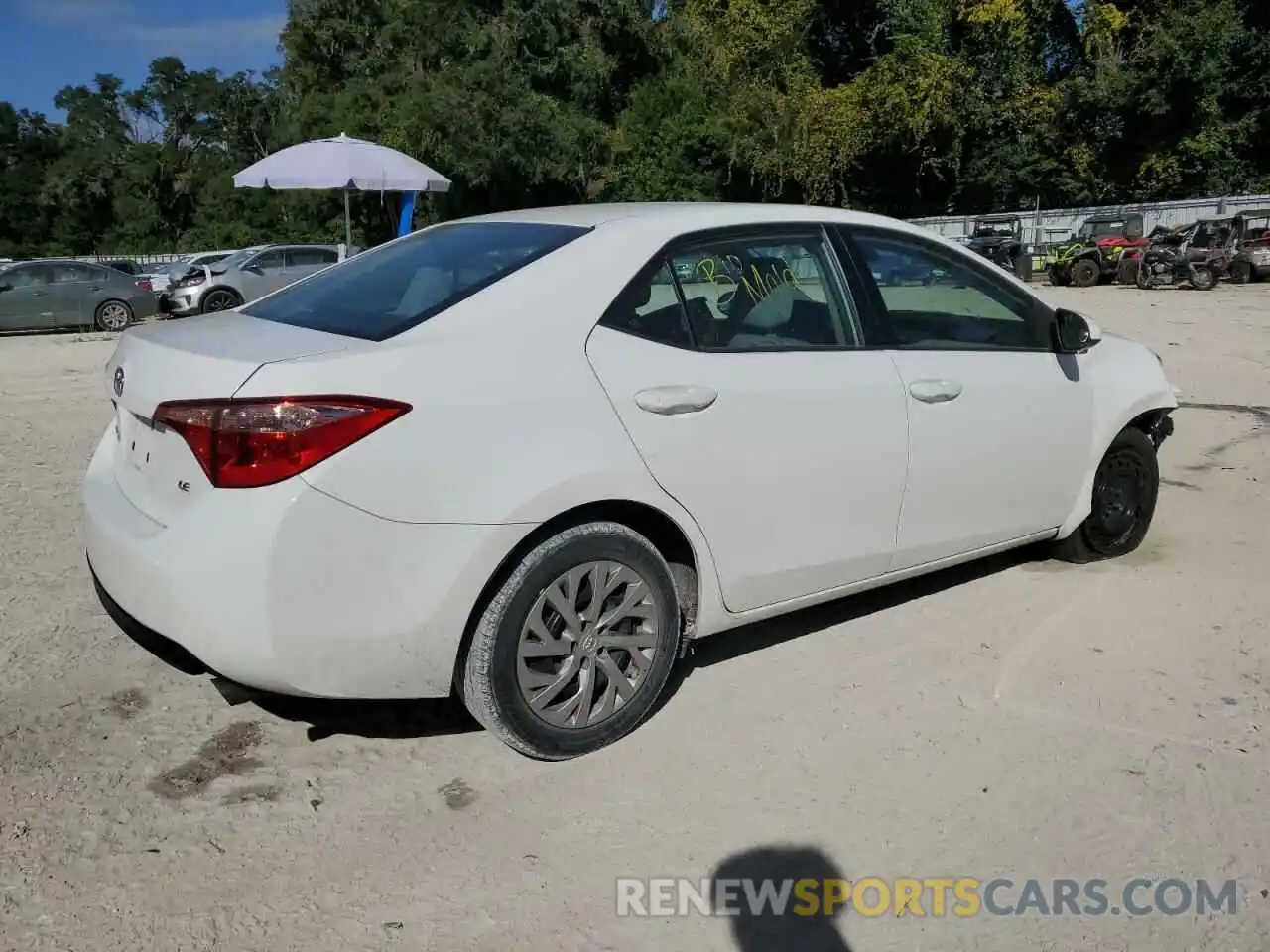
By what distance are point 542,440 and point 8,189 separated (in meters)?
67.2

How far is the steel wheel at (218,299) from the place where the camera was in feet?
68.9

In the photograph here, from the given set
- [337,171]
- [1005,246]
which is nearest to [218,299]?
[337,171]

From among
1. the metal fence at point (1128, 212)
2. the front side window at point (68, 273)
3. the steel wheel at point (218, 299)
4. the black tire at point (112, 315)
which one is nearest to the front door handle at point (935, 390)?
the black tire at point (112, 315)

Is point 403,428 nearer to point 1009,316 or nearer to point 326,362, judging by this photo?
point 326,362

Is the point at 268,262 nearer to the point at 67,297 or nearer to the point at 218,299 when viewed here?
the point at 218,299

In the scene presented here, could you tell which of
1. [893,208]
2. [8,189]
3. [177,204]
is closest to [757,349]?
[893,208]

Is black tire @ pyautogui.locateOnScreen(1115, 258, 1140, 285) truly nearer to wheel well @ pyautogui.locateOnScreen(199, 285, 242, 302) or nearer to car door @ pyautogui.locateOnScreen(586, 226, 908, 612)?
wheel well @ pyautogui.locateOnScreen(199, 285, 242, 302)

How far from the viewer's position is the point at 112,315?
19.5 m

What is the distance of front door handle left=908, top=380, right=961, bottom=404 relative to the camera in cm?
384

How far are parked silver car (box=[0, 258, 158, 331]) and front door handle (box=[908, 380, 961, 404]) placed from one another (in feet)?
60.9

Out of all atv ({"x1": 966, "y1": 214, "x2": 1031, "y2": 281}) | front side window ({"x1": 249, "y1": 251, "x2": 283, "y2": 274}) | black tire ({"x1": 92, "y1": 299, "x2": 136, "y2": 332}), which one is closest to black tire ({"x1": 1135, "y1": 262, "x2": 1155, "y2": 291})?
atv ({"x1": 966, "y1": 214, "x2": 1031, "y2": 281})

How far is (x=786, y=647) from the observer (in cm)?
409

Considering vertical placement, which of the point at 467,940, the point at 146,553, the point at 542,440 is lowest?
the point at 467,940

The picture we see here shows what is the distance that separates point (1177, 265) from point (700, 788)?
80.4 ft
